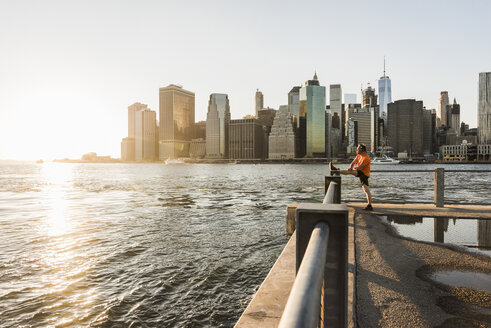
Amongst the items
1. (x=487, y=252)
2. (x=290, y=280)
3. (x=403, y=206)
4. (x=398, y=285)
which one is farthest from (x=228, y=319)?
(x=403, y=206)

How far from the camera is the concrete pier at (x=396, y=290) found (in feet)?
10.8

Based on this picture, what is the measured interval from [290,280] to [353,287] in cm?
80

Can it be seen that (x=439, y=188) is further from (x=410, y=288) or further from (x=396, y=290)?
(x=396, y=290)

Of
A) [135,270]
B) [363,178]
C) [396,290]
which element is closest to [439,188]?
[363,178]

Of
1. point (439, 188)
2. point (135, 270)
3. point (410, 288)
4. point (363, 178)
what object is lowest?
point (135, 270)

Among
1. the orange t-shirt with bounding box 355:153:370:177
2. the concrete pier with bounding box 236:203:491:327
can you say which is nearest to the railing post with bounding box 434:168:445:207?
the orange t-shirt with bounding box 355:153:370:177

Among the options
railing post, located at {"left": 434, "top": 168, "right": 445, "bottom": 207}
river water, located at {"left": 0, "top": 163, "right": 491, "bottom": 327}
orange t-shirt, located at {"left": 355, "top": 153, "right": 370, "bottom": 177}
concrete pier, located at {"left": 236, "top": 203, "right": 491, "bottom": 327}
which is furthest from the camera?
orange t-shirt, located at {"left": 355, "top": 153, "right": 370, "bottom": 177}

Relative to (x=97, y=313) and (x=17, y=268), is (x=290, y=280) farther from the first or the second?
(x=17, y=268)

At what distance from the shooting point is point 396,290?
3986mm

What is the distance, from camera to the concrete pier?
328cm

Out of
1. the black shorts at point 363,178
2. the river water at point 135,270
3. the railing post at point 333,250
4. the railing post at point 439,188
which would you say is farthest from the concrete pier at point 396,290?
the railing post at point 439,188

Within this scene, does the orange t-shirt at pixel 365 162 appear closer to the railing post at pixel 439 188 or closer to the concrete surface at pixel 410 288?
the railing post at pixel 439 188

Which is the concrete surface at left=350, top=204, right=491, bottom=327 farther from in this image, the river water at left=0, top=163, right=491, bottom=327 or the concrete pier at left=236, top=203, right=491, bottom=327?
the river water at left=0, top=163, right=491, bottom=327

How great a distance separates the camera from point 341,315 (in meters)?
1.64
